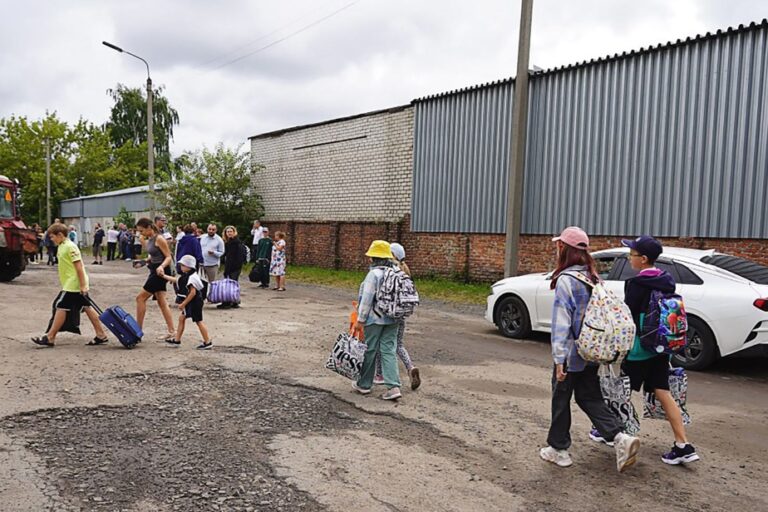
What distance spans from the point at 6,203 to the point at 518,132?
13.6 metres

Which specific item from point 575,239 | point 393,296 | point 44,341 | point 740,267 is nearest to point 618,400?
point 575,239

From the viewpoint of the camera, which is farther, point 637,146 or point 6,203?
point 6,203

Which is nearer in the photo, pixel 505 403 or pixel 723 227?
pixel 505 403

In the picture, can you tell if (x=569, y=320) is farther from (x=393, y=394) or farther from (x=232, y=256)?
(x=232, y=256)

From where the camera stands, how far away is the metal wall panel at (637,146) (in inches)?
515

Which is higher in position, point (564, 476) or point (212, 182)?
point (212, 182)

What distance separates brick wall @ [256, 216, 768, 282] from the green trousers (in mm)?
9849

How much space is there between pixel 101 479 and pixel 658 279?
391 cm

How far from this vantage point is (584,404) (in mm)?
4477

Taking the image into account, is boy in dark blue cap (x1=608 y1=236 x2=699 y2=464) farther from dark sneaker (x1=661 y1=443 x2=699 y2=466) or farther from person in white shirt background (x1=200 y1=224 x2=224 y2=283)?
person in white shirt background (x1=200 y1=224 x2=224 y2=283)

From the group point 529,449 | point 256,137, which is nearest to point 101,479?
point 529,449

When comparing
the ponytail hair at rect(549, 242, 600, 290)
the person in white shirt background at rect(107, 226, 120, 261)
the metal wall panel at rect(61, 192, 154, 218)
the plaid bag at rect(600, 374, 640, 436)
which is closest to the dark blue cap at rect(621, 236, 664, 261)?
the ponytail hair at rect(549, 242, 600, 290)

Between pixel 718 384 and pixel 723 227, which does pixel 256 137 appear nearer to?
pixel 723 227

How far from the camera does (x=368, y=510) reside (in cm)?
367
